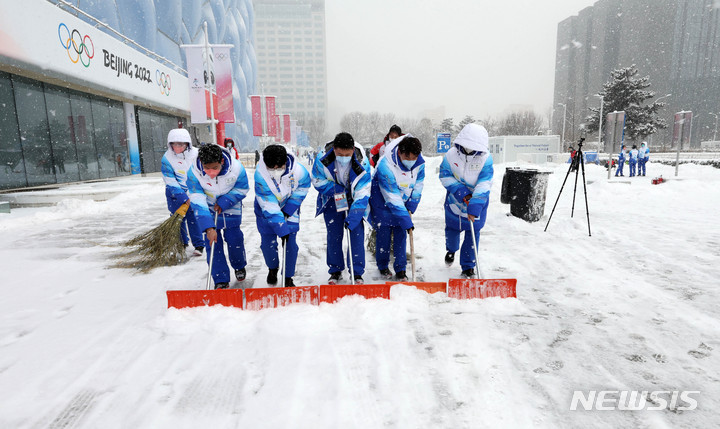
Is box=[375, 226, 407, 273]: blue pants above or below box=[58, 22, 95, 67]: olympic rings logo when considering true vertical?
below

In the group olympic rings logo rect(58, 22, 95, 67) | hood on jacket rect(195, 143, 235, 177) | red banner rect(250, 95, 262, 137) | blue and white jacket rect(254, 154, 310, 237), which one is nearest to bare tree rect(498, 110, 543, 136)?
red banner rect(250, 95, 262, 137)

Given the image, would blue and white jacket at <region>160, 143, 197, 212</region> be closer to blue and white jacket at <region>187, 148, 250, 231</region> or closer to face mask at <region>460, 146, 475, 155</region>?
blue and white jacket at <region>187, 148, 250, 231</region>

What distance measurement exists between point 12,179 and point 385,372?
49.7ft

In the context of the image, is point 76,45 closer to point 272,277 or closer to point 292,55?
point 272,277

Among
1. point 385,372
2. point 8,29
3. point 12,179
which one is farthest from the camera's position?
point 12,179

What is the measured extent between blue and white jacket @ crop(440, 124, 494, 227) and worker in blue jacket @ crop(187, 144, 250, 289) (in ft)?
7.63

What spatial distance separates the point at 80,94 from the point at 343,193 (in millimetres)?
17103

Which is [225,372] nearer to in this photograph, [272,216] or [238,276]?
[272,216]

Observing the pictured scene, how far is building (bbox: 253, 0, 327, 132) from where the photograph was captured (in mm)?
161000

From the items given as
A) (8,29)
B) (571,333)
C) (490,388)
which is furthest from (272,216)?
(8,29)

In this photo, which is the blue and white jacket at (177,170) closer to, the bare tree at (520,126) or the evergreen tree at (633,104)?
the evergreen tree at (633,104)

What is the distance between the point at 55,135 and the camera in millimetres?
14266

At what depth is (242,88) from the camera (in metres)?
56.5

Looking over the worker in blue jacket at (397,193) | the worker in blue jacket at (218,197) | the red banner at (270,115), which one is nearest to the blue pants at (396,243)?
the worker in blue jacket at (397,193)
